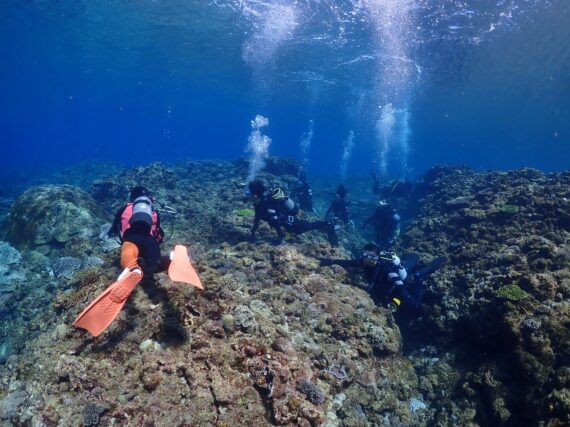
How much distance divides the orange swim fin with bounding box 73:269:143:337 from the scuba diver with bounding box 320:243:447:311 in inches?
217

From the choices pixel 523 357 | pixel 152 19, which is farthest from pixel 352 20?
pixel 523 357

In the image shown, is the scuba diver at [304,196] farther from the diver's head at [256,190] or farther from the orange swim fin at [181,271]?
the orange swim fin at [181,271]

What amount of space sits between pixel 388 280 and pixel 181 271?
16.5 feet

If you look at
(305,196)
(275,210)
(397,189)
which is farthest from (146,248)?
(397,189)

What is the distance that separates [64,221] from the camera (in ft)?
40.0

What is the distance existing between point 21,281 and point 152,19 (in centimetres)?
2965

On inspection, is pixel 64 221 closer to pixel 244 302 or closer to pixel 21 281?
pixel 21 281

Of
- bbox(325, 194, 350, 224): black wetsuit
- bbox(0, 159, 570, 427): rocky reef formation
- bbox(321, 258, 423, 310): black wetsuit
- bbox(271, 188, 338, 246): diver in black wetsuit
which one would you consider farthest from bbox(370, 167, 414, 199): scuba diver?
bbox(321, 258, 423, 310): black wetsuit

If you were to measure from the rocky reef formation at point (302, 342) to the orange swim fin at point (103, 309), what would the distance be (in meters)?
0.44

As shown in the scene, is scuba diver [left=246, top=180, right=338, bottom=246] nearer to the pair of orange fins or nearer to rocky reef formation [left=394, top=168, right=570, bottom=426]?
rocky reef formation [left=394, top=168, right=570, bottom=426]

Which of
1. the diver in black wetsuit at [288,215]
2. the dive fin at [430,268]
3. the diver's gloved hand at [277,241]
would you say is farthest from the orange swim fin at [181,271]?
the dive fin at [430,268]

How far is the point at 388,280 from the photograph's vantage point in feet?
25.2

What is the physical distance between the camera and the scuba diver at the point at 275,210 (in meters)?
10.6

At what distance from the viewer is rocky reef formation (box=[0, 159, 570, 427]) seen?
3.58 metres
